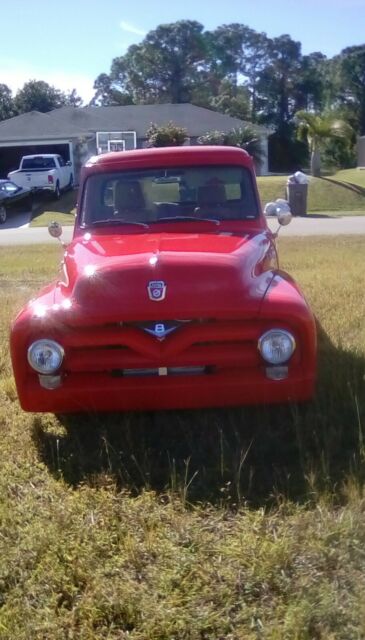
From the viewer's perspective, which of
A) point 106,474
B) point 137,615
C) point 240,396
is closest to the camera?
point 137,615

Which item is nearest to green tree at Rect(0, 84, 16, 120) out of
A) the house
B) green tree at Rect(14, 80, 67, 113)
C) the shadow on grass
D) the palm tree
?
green tree at Rect(14, 80, 67, 113)

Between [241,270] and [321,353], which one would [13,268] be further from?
[241,270]

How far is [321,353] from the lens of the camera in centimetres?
630

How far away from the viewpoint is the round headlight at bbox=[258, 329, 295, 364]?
4395mm

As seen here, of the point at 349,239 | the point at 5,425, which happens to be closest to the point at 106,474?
the point at 5,425

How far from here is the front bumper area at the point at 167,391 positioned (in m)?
4.41

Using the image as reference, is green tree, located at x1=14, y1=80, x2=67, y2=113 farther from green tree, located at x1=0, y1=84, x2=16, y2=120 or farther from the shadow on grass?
the shadow on grass

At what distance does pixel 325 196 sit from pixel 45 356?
2422 centimetres

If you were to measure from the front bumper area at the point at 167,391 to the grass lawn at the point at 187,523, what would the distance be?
0.23m

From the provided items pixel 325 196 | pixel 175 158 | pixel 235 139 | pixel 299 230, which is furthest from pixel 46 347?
pixel 235 139

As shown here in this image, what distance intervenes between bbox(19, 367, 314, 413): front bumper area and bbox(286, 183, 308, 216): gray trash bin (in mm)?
19574

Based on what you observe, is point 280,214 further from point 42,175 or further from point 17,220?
point 42,175

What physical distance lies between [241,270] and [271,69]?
66.3 metres

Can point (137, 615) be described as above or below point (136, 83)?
below
